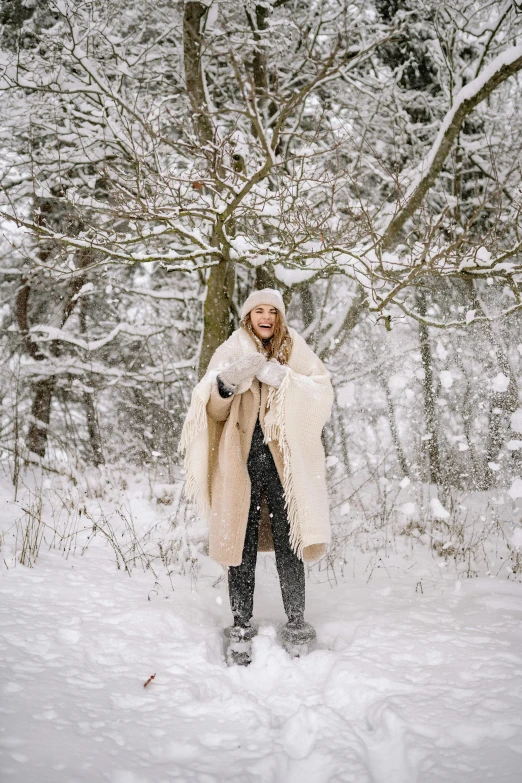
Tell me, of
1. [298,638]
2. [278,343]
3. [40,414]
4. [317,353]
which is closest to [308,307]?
[317,353]

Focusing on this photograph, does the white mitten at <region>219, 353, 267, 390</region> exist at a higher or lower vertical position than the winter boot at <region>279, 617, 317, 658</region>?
higher

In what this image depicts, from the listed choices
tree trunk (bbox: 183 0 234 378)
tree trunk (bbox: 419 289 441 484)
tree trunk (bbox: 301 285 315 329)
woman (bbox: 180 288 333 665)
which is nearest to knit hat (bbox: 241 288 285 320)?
woman (bbox: 180 288 333 665)

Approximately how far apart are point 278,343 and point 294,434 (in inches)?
21.3

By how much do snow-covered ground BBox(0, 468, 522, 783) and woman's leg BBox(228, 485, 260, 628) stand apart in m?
0.15

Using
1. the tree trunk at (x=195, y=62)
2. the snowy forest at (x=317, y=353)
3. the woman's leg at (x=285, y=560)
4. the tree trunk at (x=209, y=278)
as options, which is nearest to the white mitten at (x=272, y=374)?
the woman's leg at (x=285, y=560)

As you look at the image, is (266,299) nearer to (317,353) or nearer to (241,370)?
(241,370)

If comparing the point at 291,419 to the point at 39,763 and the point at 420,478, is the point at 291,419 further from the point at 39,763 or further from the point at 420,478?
the point at 420,478

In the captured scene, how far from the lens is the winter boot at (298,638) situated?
234cm

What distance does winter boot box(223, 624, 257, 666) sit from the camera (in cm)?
226

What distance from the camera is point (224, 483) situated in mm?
2463

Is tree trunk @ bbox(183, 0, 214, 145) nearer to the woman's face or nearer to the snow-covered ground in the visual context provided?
the woman's face

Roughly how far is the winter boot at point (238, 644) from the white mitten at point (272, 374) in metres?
1.23

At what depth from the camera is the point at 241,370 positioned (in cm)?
236

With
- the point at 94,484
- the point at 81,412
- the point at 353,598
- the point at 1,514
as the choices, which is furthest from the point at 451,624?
the point at 81,412
